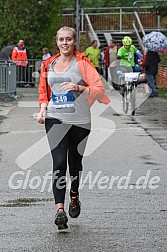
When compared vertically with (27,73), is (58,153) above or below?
above

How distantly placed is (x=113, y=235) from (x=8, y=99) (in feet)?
60.7

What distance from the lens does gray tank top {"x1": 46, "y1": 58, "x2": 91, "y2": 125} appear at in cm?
834

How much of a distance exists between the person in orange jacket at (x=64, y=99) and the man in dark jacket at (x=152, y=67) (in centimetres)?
1905

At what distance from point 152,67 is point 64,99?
1987 cm

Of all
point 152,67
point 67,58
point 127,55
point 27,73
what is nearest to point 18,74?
point 27,73

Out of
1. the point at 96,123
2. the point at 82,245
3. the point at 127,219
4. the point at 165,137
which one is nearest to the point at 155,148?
the point at 165,137

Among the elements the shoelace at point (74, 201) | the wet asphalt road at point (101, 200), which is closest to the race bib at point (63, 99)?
the shoelace at point (74, 201)

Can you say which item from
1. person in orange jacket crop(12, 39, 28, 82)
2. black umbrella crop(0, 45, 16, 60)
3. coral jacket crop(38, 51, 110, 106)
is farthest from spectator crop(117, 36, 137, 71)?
coral jacket crop(38, 51, 110, 106)

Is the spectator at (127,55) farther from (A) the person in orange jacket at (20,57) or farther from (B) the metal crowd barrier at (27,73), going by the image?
(B) the metal crowd barrier at (27,73)

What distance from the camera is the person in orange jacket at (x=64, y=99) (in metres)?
8.30

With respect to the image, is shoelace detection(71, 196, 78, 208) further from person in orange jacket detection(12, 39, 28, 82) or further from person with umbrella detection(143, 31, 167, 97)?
person in orange jacket detection(12, 39, 28, 82)

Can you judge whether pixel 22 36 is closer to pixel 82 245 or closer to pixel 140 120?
pixel 140 120

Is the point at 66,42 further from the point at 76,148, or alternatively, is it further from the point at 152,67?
the point at 152,67

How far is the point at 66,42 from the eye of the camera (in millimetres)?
8367
